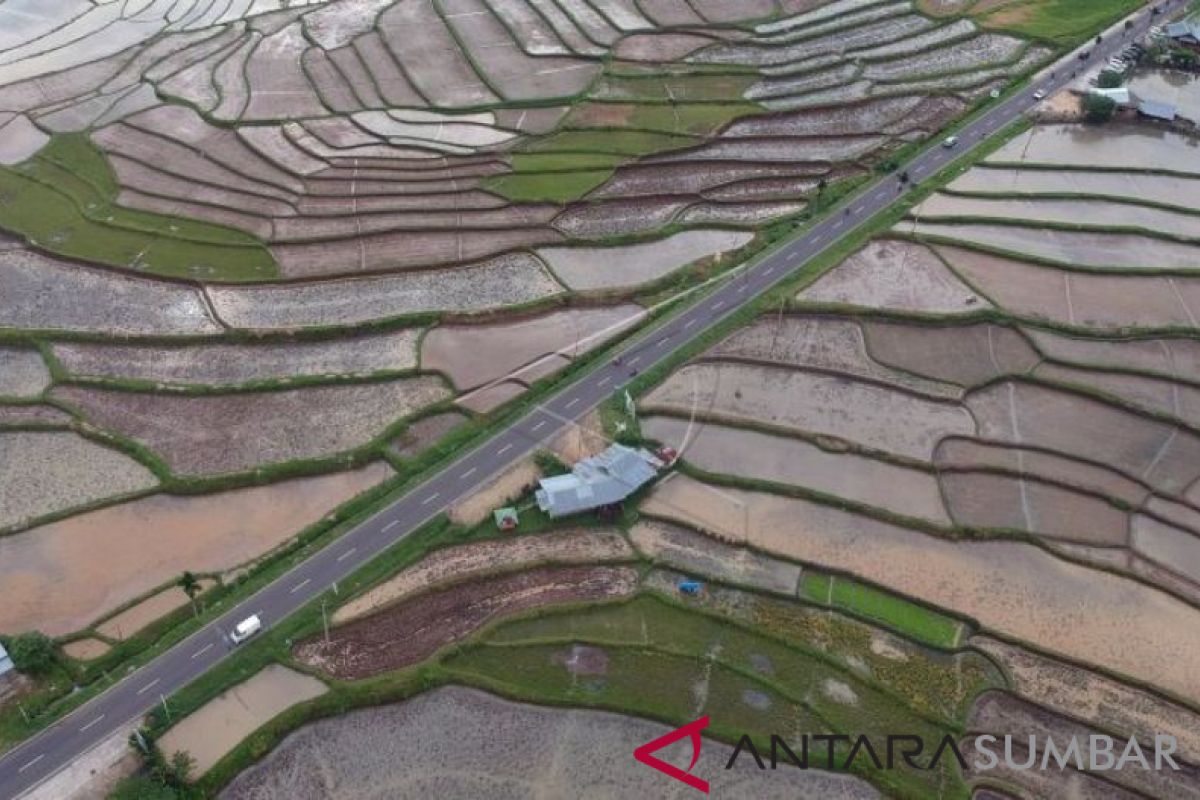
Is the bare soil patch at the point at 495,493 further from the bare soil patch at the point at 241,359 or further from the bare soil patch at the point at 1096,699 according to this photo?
the bare soil patch at the point at 1096,699

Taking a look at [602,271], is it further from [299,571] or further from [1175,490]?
[1175,490]

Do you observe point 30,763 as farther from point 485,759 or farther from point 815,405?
point 815,405

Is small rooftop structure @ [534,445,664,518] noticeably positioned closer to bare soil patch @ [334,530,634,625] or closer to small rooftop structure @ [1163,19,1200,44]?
bare soil patch @ [334,530,634,625]

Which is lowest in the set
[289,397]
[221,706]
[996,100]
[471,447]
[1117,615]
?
[1117,615]

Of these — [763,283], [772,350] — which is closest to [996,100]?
[763,283]

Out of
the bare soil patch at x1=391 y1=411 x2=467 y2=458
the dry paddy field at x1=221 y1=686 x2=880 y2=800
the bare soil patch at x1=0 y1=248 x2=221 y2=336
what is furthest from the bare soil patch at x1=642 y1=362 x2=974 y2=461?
the bare soil patch at x1=0 y1=248 x2=221 y2=336

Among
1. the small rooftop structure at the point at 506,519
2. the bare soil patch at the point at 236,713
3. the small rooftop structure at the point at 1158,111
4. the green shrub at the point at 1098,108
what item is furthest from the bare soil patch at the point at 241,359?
the small rooftop structure at the point at 1158,111

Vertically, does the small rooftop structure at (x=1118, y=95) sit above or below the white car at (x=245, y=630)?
above
